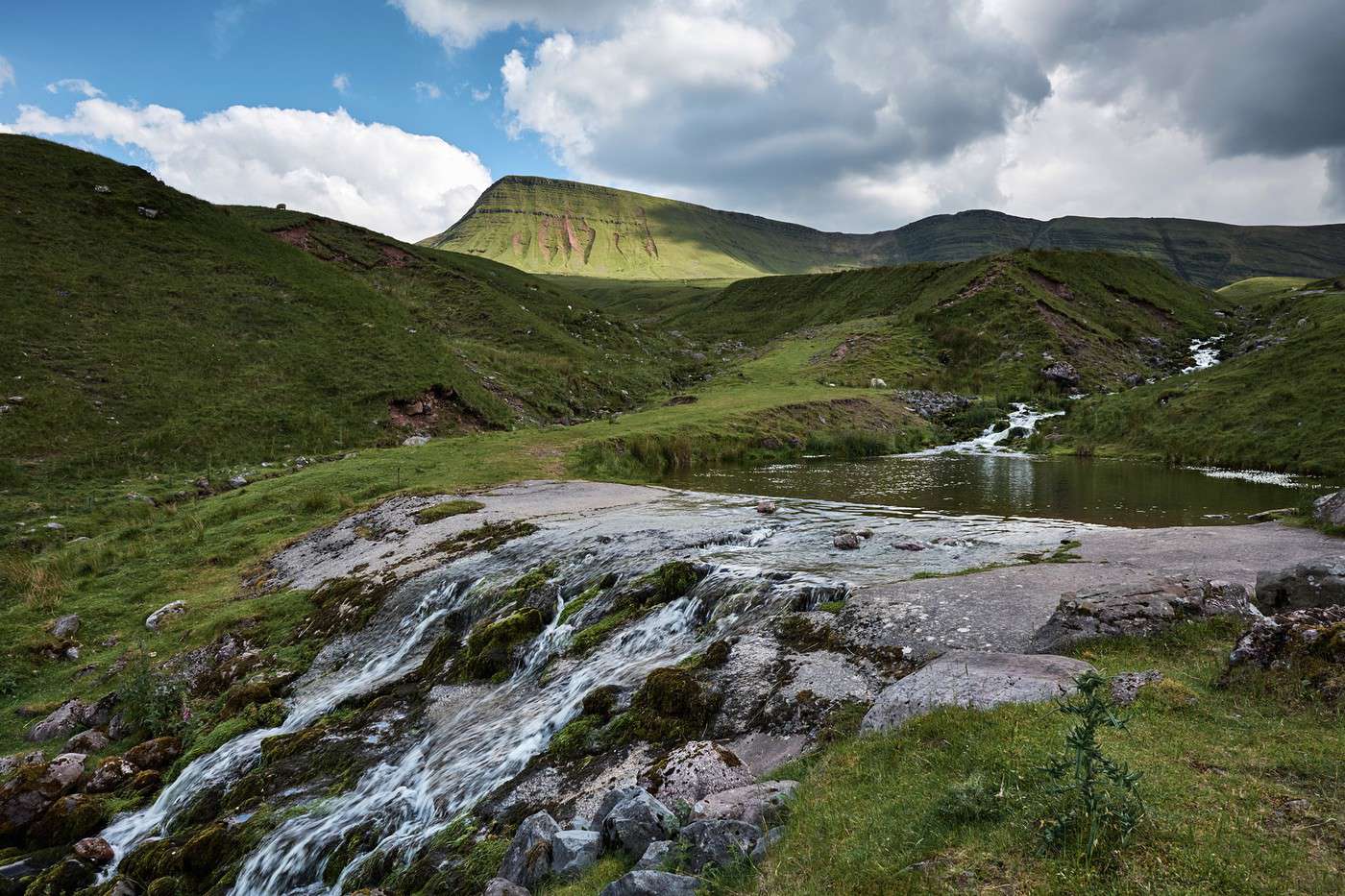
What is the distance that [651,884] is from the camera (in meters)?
6.16

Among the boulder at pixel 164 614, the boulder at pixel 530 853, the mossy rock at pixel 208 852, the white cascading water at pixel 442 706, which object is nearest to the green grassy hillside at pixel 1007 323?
the white cascading water at pixel 442 706

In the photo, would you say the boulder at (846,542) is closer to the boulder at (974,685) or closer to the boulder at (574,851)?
the boulder at (974,685)

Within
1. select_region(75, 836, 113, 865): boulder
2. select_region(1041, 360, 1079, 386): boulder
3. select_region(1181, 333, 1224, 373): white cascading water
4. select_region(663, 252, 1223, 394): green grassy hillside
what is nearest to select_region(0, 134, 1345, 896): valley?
select_region(75, 836, 113, 865): boulder

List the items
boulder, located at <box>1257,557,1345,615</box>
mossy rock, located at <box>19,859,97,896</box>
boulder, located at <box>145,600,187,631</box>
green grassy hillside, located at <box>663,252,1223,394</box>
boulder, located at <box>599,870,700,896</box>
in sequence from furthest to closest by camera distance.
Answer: green grassy hillside, located at <box>663,252,1223,394</box> < boulder, located at <box>145,600,187,631</box> < mossy rock, located at <box>19,859,97,896</box> < boulder, located at <box>1257,557,1345,615</box> < boulder, located at <box>599,870,700,896</box>

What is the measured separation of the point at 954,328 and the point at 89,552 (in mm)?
83147

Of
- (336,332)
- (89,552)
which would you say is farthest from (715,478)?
(336,332)

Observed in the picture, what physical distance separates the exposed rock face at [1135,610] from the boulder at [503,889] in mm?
8090

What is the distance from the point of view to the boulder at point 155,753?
15211 mm

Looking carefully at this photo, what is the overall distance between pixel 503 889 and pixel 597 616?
8.78 m

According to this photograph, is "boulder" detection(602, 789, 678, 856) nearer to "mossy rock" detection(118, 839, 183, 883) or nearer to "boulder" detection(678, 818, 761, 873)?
"boulder" detection(678, 818, 761, 873)

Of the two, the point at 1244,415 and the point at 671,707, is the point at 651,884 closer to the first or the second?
the point at 671,707

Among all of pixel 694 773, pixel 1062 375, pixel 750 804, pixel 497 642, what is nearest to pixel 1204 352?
pixel 1062 375

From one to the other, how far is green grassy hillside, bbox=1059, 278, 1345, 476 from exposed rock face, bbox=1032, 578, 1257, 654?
28242 mm

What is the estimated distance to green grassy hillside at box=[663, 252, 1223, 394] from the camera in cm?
7394
